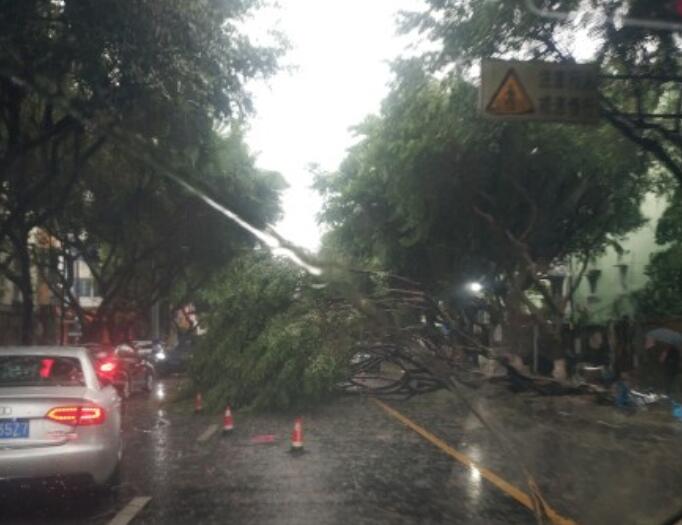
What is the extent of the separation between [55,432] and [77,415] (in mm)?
231

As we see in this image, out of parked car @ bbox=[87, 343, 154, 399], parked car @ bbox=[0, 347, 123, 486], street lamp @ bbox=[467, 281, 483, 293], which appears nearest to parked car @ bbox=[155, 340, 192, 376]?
parked car @ bbox=[87, 343, 154, 399]

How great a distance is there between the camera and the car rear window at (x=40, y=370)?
823 centimetres

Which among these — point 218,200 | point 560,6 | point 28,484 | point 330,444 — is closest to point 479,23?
point 560,6

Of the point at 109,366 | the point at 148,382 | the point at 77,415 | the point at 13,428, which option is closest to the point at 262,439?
the point at 77,415

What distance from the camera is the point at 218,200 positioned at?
6020mm

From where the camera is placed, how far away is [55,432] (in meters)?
7.31

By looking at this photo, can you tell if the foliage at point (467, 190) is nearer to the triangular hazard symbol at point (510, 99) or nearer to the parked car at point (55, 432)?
the triangular hazard symbol at point (510, 99)

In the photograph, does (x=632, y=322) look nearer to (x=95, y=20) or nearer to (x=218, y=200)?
(x=95, y=20)

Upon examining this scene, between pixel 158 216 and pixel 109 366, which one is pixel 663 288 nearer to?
pixel 158 216

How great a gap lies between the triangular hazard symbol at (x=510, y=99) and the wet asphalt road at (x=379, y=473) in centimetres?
340

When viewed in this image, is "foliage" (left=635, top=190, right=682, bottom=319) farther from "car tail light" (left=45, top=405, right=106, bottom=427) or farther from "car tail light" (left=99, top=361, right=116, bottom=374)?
"car tail light" (left=45, top=405, right=106, bottom=427)

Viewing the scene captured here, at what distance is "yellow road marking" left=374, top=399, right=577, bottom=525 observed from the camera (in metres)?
7.07

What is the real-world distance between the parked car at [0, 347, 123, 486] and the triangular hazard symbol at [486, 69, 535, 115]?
503cm

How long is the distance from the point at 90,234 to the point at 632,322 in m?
18.4
